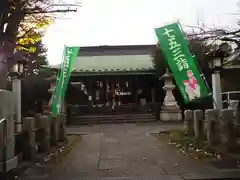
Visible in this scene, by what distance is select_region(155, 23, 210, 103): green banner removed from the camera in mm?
13461

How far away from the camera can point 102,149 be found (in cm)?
1184

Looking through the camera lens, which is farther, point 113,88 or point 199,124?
point 113,88

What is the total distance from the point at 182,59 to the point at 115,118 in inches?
516

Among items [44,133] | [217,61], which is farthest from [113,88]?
[44,133]

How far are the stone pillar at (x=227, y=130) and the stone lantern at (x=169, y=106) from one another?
1513 cm

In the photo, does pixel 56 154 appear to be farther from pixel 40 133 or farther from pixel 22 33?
pixel 22 33

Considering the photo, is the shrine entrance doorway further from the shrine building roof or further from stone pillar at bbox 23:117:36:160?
stone pillar at bbox 23:117:36:160

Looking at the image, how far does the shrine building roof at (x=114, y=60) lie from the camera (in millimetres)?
29453

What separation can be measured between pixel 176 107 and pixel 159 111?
1574 millimetres

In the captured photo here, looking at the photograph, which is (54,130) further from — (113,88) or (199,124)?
(113,88)

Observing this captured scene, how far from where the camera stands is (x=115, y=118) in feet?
85.1

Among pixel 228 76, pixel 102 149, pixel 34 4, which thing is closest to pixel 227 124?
pixel 102 149

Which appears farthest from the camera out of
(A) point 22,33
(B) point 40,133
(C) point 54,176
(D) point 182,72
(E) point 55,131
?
(A) point 22,33

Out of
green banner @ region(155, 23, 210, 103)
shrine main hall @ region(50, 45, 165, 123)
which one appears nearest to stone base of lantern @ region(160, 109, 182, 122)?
shrine main hall @ region(50, 45, 165, 123)
